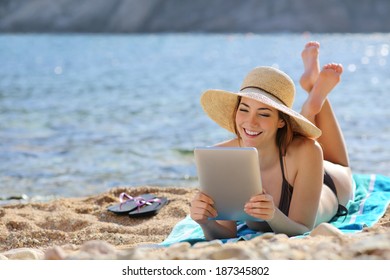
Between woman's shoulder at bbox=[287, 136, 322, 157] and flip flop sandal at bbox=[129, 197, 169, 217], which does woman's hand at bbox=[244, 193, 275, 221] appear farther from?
flip flop sandal at bbox=[129, 197, 169, 217]

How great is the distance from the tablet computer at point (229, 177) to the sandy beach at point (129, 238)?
0.35 meters

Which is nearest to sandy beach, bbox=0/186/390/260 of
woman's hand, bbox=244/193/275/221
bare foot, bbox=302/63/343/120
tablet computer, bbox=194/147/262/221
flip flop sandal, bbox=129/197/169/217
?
flip flop sandal, bbox=129/197/169/217

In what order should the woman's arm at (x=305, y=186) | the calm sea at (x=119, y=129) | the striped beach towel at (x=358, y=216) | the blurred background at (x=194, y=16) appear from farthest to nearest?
the blurred background at (x=194, y=16) → the calm sea at (x=119, y=129) → the striped beach towel at (x=358, y=216) → the woman's arm at (x=305, y=186)

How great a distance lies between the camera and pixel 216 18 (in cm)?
7106

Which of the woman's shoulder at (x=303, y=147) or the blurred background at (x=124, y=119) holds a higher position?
the blurred background at (x=124, y=119)

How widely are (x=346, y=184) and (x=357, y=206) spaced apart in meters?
0.16

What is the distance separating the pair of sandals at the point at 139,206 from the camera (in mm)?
4934

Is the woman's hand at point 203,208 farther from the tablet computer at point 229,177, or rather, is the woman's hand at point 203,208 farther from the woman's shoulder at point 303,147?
the woman's shoulder at point 303,147

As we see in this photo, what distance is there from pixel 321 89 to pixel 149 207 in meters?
1.40

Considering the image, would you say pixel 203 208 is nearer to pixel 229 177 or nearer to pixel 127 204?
pixel 229 177

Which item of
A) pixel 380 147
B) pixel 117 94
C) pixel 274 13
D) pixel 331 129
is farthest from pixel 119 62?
pixel 274 13

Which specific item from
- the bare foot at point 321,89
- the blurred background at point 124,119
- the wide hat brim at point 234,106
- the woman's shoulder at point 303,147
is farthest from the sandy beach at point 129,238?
the blurred background at point 124,119

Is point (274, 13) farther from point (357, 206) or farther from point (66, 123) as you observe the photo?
point (357, 206)

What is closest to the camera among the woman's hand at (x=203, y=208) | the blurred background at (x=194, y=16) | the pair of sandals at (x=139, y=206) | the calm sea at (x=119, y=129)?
the woman's hand at (x=203, y=208)
